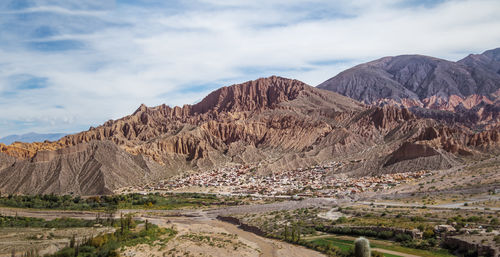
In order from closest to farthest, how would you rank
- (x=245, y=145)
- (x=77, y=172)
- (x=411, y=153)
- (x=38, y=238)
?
(x=38, y=238), (x=411, y=153), (x=77, y=172), (x=245, y=145)

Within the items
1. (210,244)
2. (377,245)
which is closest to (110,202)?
(210,244)

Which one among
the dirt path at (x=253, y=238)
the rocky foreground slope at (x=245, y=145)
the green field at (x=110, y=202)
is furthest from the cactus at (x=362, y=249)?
the rocky foreground slope at (x=245, y=145)

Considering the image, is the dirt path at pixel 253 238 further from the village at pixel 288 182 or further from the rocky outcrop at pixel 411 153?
the rocky outcrop at pixel 411 153

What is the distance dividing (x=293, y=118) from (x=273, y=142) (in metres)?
15.3

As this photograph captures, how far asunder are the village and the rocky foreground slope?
5660mm

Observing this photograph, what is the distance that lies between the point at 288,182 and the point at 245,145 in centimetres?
5206

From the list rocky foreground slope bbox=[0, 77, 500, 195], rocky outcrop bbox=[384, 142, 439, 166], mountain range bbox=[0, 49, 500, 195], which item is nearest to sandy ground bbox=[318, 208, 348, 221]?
mountain range bbox=[0, 49, 500, 195]

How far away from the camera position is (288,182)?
9538 centimetres

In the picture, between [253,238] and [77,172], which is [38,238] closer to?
[253,238]

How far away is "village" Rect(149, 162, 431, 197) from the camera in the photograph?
78.9 metres

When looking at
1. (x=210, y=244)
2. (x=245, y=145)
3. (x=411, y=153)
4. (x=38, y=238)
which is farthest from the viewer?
(x=245, y=145)

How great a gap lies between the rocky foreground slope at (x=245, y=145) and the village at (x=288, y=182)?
223 inches

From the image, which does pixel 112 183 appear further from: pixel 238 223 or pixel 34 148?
pixel 238 223

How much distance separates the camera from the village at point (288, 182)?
3105 inches
